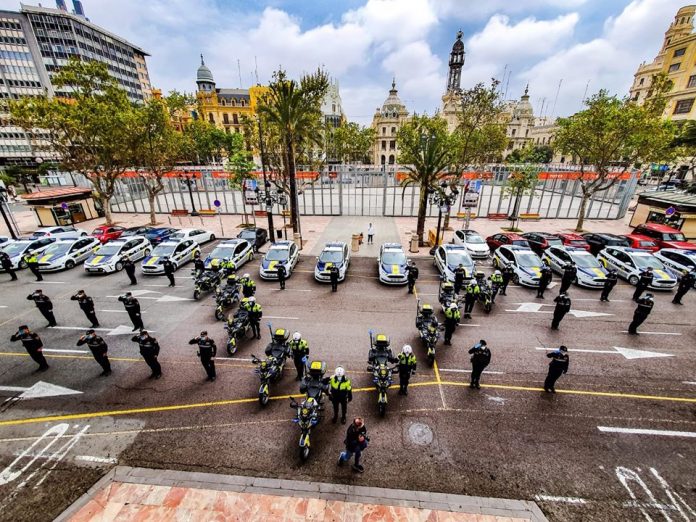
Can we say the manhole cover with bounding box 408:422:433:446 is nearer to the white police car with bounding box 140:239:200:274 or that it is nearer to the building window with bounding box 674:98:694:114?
the white police car with bounding box 140:239:200:274

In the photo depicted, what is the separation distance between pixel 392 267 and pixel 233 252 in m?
9.11

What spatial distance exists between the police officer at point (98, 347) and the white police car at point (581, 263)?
19653 mm

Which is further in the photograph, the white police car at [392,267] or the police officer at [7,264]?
the police officer at [7,264]

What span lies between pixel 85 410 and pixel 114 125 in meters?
22.9

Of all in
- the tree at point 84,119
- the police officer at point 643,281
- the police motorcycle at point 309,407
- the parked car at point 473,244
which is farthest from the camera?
the tree at point 84,119

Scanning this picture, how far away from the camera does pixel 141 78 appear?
85.6 meters

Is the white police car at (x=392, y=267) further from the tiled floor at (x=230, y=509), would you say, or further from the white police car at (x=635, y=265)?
Answer: the white police car at (x=635, y=265)

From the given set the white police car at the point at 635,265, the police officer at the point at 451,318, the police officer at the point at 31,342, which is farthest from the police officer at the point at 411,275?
the police officer at the point at 31,342

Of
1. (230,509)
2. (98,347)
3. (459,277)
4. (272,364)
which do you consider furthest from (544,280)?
(98,347)

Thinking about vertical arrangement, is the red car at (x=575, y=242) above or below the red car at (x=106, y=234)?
above

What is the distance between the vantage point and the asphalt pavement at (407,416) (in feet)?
18.4

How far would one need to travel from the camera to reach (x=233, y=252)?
16.3 meters

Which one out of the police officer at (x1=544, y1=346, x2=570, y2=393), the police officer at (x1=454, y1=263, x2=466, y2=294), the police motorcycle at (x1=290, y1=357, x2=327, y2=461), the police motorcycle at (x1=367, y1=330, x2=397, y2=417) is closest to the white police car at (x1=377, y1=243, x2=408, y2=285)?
the police officer at (x1=454, y1=263, x2=466, y2=294)

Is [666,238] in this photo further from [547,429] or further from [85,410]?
[85,410]
